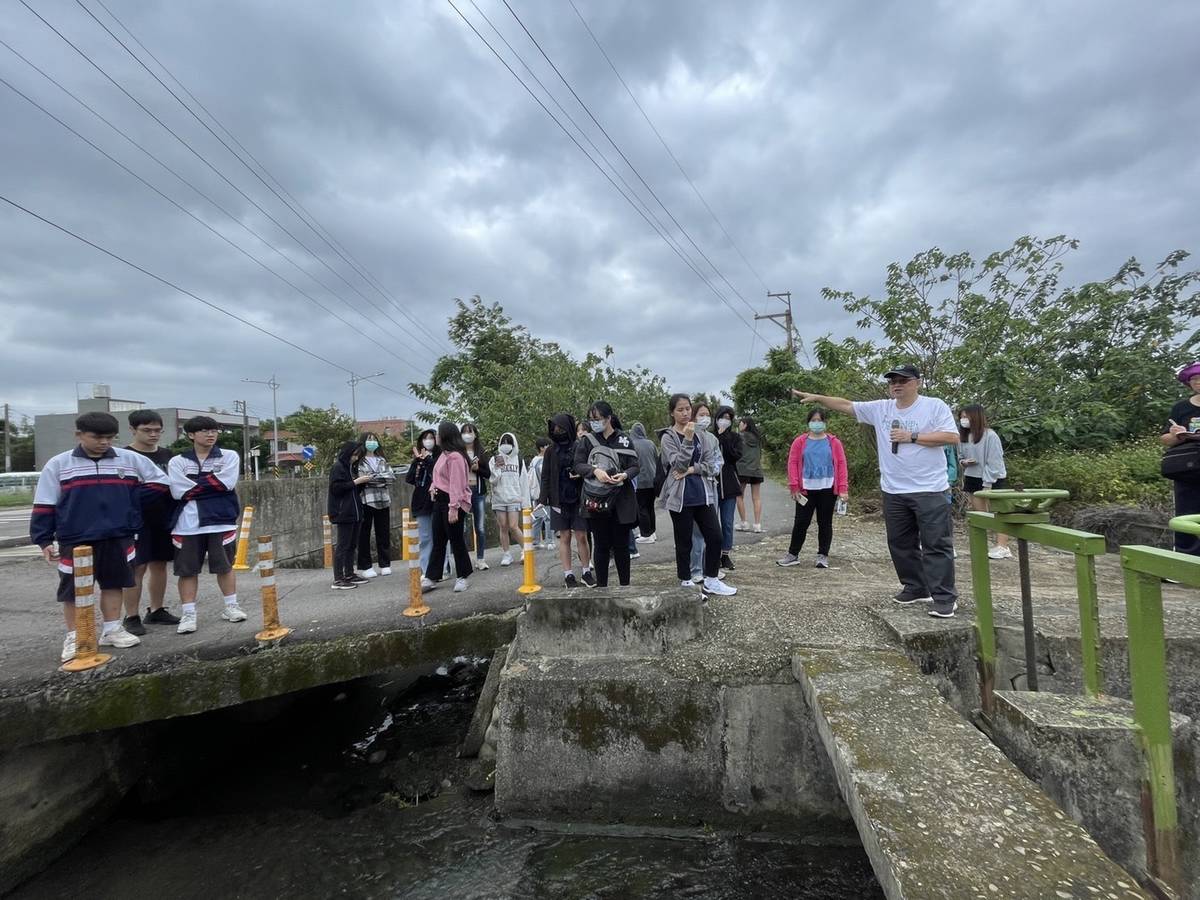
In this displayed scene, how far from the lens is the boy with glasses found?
14.3 feet

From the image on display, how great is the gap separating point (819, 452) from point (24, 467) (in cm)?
6259

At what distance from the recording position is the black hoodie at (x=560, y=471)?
5410mm

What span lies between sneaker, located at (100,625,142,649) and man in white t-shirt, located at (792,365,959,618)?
532 cm

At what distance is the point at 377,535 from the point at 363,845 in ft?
11.6

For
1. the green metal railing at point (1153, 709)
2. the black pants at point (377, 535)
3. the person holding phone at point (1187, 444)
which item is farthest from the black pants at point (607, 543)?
the person holding phone at point (1187, 444)

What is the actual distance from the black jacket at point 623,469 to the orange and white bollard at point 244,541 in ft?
18.5

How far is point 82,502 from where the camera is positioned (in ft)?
12.4

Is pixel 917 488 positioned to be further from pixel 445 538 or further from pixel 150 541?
pixel 150 541

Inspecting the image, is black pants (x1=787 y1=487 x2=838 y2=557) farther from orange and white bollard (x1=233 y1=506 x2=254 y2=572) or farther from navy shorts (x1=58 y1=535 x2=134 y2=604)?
orange and white bollard (x1=233 y1=506 x2=254 y2=572)

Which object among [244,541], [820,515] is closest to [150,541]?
[244,541]

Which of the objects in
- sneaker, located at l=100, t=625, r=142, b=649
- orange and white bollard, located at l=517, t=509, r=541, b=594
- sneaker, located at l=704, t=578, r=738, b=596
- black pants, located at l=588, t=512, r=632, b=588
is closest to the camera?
sneaker, located at l=100, t=625, r=142, b=649

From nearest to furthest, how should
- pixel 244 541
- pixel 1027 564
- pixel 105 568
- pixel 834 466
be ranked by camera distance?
pixel 1027 564 < pixel 105 568 < pixel 834 466 < pixel 244 541

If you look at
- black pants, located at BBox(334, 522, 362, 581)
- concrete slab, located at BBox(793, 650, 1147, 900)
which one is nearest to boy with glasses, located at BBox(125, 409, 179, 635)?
black pants, located at BBox(334, 522, 362, 581)

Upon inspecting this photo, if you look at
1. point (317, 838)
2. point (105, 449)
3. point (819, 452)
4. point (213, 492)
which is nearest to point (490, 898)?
point (317, 838)
